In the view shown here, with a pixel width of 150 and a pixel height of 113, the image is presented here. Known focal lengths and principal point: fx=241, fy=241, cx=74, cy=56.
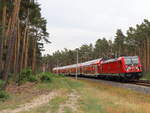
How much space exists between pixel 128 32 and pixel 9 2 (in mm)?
59233

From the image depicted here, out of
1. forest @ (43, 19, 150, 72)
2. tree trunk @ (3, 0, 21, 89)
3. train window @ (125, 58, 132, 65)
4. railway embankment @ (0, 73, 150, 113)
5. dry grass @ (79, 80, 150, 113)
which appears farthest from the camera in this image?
forest @ (43, 19, 150, 72)

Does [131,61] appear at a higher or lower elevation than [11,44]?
lower

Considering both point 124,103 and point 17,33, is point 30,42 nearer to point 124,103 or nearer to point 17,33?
point 17,33

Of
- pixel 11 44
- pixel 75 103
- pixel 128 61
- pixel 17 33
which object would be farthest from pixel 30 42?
pixel 75 103

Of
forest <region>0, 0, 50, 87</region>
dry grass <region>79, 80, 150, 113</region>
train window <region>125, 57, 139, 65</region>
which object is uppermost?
forest <region>0, 0, 50, 87</region>

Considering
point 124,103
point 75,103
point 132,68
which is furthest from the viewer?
point 132,68

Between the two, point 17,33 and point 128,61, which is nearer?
point 128,61

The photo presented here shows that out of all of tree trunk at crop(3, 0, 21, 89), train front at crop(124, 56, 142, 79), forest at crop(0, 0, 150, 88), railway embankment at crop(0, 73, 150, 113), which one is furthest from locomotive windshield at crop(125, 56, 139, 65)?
tree trunk at crop(3, 0, 21, 89)

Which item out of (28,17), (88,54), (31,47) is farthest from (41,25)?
(88,54)

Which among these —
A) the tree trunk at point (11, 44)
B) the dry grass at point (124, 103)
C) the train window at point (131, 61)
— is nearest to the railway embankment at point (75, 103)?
the dry grass at point (124, 103)

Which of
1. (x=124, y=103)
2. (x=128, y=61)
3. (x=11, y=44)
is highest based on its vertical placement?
(x=11, y=44)

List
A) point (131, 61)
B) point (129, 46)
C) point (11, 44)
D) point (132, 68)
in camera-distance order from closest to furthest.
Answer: point (11, 44) < point (132, 68) < point (131, 61) < point (129, 46)

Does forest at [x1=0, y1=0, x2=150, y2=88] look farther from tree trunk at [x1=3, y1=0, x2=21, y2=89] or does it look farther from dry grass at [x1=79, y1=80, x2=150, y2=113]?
dry grass at [x1=79, y1=80, x2=150, y2=113]

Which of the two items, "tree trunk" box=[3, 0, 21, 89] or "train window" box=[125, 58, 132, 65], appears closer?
"tree trunk" box=[3, 0, 21, 89]
